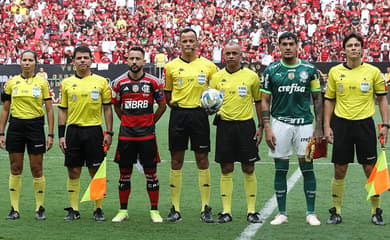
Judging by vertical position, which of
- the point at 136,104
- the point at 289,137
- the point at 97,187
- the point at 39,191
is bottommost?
the point at 39,191

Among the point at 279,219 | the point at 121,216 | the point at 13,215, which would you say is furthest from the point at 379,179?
the point at 13,215

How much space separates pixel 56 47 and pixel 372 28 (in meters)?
12.8

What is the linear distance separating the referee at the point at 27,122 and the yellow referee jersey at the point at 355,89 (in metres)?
3.23

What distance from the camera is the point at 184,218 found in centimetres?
931

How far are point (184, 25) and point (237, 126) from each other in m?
26.3

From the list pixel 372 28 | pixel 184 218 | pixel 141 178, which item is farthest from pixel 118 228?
pixel 372 28

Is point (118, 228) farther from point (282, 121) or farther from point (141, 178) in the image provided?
point (141, 178)

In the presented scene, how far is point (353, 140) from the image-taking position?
8.89 m

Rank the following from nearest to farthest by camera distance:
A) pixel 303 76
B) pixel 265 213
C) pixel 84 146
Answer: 1. pixel 303 76
2. pixel 84 146
3. pixel 265 213

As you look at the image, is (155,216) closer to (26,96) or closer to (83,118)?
(83,118)

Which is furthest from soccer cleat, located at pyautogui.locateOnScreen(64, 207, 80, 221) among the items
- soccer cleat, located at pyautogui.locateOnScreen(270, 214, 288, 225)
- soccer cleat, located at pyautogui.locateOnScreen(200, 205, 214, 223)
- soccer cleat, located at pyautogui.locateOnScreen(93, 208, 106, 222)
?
soccer cleat, located at pyautogui.locateOnScreen(270, 214, 288, 225)

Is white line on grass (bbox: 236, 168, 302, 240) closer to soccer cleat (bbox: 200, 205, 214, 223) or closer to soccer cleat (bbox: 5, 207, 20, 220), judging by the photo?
soccer cleat (bbox: 200, 205, 214, 223)

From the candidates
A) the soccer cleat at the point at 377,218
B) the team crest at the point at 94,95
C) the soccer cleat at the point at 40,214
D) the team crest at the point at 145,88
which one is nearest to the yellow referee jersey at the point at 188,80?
the team crest at the point at 145,88

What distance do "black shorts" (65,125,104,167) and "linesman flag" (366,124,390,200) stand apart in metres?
→ 2.99
